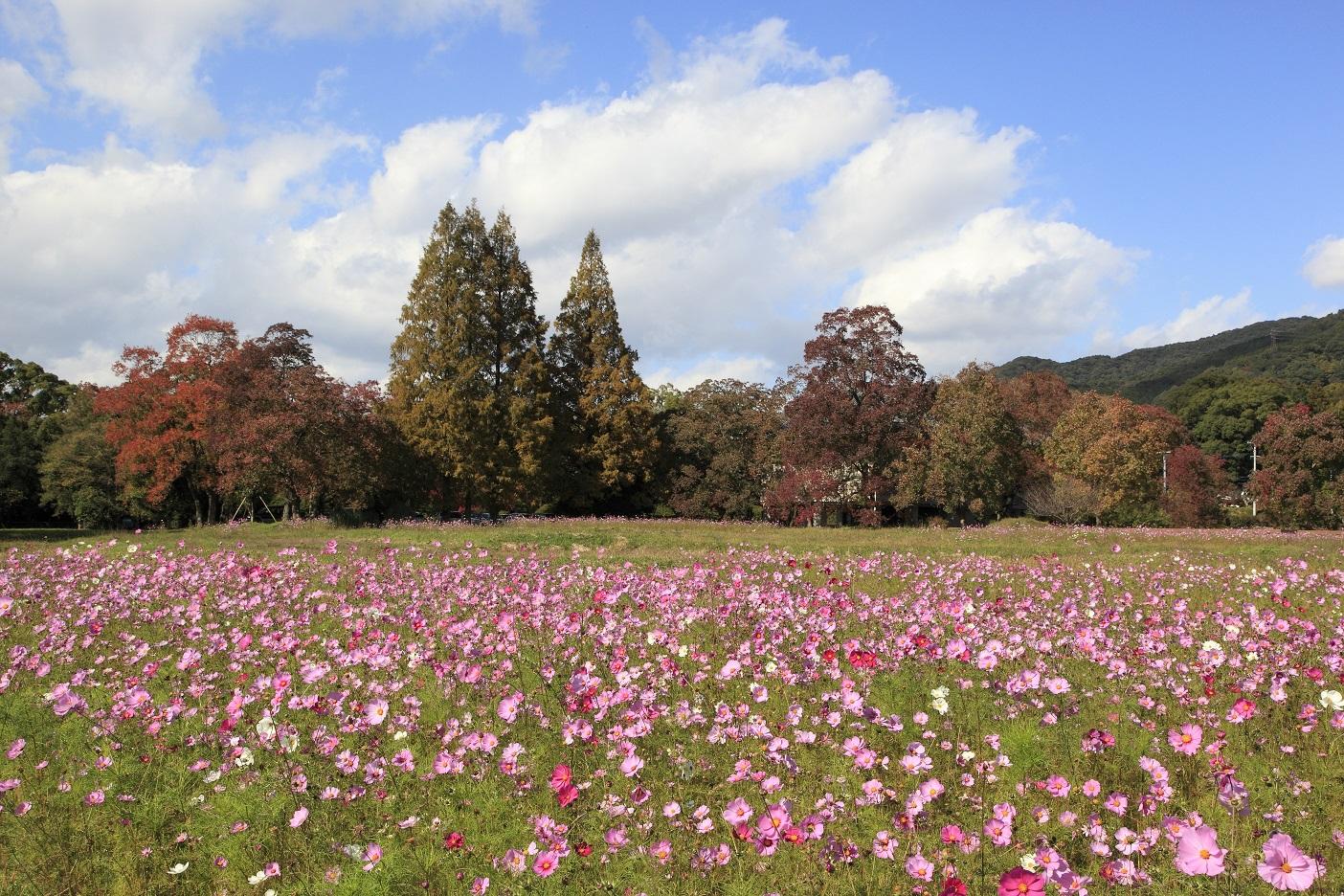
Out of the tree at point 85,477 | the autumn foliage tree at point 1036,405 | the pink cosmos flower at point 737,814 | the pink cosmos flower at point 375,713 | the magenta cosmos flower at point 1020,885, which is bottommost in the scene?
the pink cosmos flower at point 737,814

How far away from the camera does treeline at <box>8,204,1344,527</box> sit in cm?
3192

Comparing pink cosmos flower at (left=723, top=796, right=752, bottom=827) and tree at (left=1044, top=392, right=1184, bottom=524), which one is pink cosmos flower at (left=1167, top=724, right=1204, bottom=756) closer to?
pink cosmos flower at (left=723, top=796, right=752, bottom=827)

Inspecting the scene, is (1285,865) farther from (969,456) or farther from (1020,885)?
(969,456)

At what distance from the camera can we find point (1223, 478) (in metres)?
55.2

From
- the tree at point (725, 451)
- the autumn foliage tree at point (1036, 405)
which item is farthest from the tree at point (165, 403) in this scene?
the autumn foliage tree at point (1036, 405)

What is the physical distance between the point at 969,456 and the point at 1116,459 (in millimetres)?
9522

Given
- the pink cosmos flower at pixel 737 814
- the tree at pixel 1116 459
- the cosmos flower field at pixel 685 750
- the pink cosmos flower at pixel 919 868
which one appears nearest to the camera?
the pink cosmos flower at pixel 919 868

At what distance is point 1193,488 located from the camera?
159 feet

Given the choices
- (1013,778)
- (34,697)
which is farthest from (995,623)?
(34,697)

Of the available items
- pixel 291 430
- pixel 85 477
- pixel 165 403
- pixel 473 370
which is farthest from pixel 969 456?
pixel 85 477

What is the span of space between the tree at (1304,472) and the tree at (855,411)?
46.1ft

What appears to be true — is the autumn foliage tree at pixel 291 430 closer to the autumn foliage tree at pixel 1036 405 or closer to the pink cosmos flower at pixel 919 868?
the pink cosmos flower at pixel 919 868

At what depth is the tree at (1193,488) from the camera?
148ft

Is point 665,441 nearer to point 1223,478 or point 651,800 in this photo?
point 1223,478
